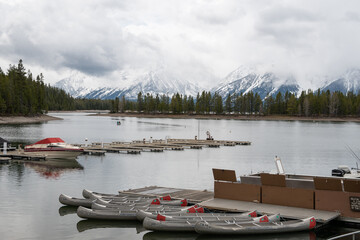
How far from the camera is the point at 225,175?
25.6 meters

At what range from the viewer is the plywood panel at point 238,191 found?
24.6 metres

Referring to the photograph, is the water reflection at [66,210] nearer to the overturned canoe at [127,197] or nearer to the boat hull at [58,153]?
the overturned canoe at [127,197]

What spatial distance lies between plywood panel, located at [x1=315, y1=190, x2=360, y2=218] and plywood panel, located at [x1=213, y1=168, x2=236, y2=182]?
5.19m

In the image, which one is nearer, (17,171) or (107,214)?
(107,214)

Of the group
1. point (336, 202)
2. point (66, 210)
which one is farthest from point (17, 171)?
point (336, 202)

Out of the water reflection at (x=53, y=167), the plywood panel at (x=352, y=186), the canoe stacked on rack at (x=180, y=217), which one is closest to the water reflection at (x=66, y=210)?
the canoe stacked on rack at (x=180, y=217)

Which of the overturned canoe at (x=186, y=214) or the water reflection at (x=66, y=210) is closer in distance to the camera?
the overturned canoe at (x=186, y=214)

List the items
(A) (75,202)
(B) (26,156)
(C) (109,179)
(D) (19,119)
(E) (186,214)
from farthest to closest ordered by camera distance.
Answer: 1. (D) (19,119)
2. (B) (26,156)
3. (C) (109,179)
4. (A) (75,202)
5. (E) (186,214)

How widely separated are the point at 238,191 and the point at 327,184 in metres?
5.41

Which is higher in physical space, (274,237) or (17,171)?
(17,171)

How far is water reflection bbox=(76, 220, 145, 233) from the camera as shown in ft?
77.5

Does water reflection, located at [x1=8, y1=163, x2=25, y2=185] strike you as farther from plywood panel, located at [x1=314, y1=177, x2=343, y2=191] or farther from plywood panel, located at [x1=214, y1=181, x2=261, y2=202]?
plywood panel, located at [x1=314, y1=177, x2=343, y2=191]

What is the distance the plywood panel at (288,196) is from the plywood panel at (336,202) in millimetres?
437

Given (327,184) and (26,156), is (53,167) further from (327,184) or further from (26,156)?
(327,184)
